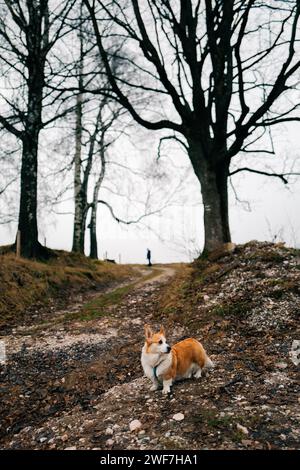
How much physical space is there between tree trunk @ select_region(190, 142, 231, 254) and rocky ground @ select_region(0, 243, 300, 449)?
2.33 meters

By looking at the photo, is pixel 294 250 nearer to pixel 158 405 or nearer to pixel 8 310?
pixel 158 405

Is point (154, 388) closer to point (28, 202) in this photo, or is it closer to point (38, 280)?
point (38, 280)

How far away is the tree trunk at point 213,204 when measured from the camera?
12.6 metres

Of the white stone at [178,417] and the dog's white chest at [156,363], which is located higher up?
the dog's white chest at [156,363]

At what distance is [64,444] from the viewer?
3.84 m

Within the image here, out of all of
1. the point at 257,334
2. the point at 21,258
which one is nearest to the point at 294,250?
the point at 257,334

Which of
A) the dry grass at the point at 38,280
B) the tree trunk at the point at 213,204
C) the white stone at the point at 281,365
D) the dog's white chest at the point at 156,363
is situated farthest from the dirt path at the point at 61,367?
the tree trunk at the point at 213,204

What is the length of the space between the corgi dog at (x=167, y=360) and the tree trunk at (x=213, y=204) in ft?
24.7

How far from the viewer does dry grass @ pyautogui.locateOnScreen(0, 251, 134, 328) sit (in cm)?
995

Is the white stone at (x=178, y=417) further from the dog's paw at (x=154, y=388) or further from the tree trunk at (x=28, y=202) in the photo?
the tree trunk at (x=28, y=202)

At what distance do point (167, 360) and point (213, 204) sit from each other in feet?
28.9

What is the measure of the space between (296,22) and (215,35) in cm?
236

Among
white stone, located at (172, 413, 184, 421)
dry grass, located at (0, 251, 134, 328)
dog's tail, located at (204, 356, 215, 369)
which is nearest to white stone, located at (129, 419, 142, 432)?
white stone, located at (172, 413, 184, 421)
